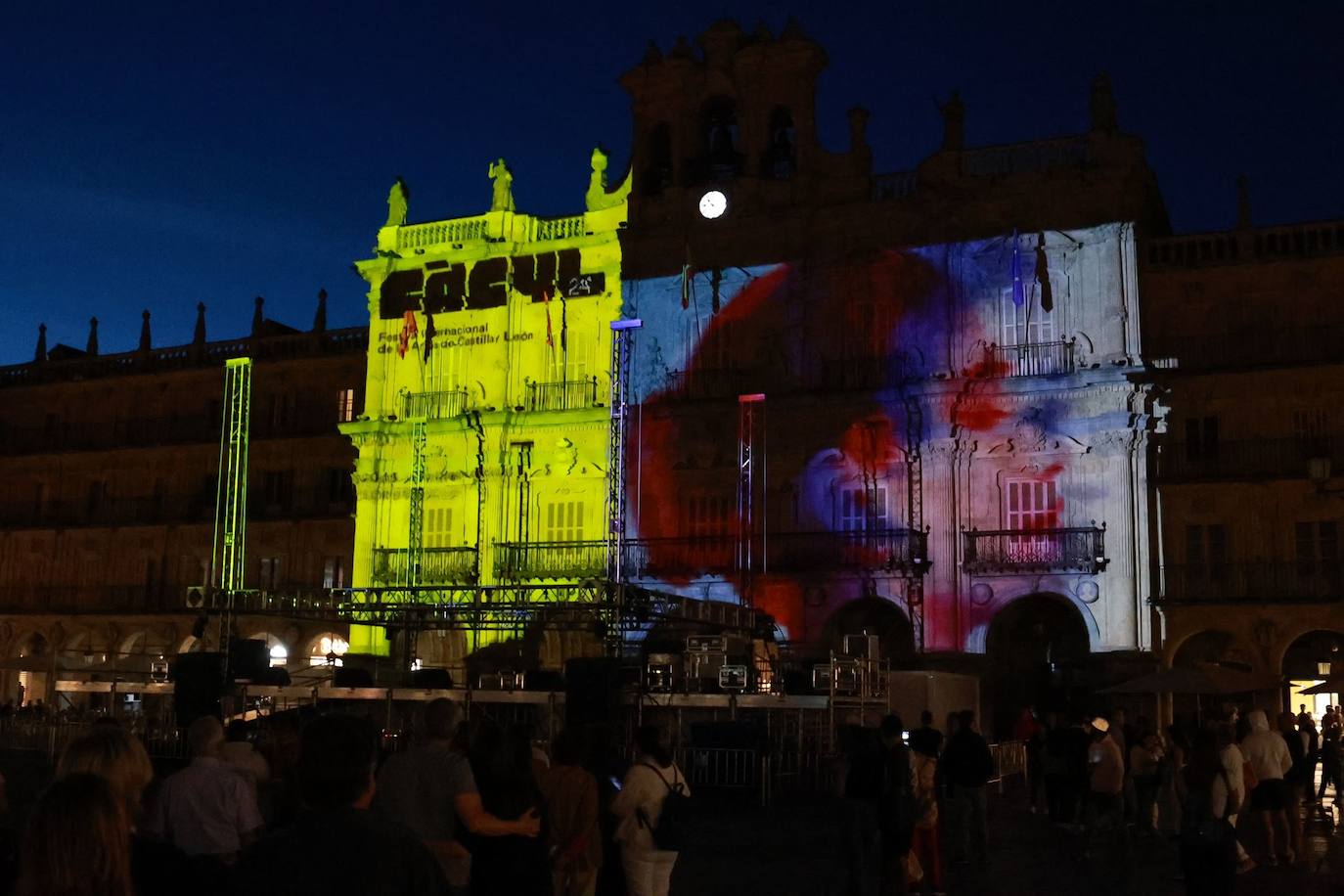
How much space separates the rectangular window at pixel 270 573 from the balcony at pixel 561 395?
10834 millimetres

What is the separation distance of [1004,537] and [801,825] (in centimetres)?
1348

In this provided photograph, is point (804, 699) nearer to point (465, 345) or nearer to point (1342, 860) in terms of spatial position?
point (1342, 860)

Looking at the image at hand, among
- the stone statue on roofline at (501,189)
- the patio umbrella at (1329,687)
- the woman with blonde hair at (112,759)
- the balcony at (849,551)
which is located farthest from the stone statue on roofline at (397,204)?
the woman with blonde hair at (112,759)

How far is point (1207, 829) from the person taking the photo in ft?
35.0

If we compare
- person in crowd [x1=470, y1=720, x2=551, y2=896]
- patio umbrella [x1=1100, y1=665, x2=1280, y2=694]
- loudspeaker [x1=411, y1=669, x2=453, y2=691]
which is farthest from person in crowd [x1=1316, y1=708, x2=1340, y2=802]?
person in crowd [x1=470, y1=720, x2=551, y2=896]

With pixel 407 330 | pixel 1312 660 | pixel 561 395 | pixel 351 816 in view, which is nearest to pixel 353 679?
pixel 561 395

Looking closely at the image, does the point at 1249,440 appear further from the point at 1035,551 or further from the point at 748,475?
the point at 748,475

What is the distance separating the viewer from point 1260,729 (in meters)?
15.5

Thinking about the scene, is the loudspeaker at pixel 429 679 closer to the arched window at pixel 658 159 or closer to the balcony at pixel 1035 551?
the balcony at pixel 1035 551

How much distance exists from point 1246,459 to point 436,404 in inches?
737

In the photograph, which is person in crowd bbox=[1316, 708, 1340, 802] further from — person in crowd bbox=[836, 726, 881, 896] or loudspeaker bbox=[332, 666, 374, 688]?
loudspeaker bbox=[332, 666, 374, 688]

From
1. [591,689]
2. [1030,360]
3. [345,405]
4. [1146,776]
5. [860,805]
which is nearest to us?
[860,805]

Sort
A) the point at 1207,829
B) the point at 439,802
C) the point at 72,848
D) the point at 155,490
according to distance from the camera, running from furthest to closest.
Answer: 1. the point at 155,490
2. the point at 1207,829
3. the point at 439,802
4. the point at 72,848

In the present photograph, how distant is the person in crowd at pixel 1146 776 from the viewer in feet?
Answer: 57.5
